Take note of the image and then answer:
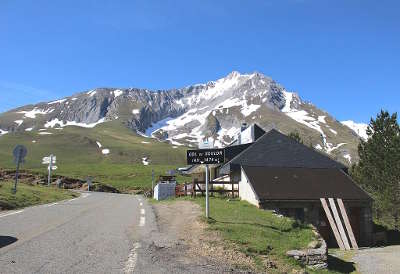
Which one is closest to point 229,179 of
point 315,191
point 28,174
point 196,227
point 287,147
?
point 287,147

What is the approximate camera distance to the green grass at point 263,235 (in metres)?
11.1

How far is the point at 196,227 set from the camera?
44.1 ft

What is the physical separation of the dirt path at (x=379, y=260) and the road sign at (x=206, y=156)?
25.5 ft

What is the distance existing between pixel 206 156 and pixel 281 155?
1677 cm

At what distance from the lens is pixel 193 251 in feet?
33.4

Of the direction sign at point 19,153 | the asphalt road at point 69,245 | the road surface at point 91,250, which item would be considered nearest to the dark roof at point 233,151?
the direction sign at point 19,153

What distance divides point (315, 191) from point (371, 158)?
12.2 m

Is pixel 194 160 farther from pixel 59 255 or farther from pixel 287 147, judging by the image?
pixel 287 147

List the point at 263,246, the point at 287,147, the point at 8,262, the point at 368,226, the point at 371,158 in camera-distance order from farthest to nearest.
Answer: the point at 371,158
the point at 287,147
the point at 368,226
the point at 263,246
the point at 8,262

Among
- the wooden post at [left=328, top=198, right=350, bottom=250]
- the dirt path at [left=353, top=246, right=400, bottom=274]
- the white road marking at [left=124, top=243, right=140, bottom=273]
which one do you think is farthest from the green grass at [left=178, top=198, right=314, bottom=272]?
the wooden post at [left=328, top=198, right=350, bottom=250]

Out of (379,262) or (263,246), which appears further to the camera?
(379,262)

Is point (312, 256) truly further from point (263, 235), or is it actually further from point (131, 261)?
point (131, 261)

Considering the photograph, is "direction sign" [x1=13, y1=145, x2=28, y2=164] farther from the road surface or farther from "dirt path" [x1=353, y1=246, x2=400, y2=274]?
"dirt path" [x1=353, y1=246, x2=400, y2=274]

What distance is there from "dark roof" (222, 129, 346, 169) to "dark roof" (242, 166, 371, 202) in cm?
60
